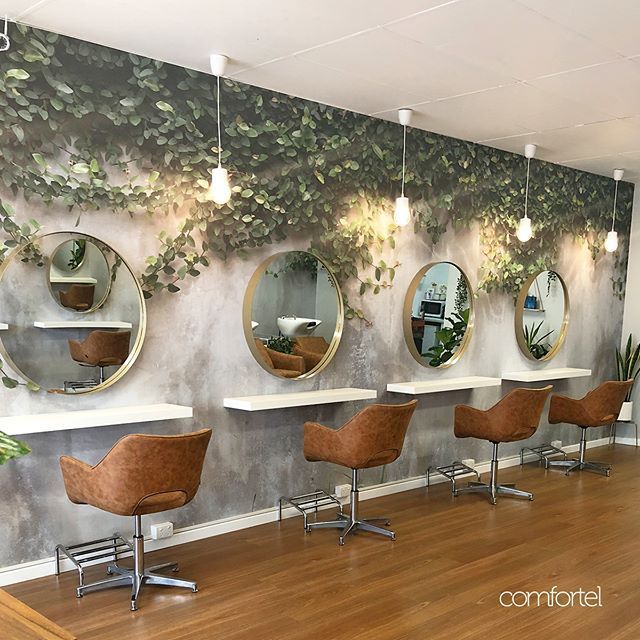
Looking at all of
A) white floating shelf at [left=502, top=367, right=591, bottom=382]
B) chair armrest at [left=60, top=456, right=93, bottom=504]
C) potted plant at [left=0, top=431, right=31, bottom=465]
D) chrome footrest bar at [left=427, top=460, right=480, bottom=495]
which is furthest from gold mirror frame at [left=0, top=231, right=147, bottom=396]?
white floating shelf at [left=502, top=367, right=591, bottom=382]

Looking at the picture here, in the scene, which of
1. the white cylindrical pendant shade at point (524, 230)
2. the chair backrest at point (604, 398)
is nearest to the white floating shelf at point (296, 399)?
the white cylindrical pendant shade at point (524, 230)

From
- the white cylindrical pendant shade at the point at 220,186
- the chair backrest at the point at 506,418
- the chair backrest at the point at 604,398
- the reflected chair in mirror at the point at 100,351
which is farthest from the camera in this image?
the chair backrest at the point at 604,398

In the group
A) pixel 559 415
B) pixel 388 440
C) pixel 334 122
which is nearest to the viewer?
pixel 388 440

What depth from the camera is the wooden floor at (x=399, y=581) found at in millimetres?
3385

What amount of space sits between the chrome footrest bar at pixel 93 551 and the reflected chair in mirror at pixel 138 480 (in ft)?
0.63

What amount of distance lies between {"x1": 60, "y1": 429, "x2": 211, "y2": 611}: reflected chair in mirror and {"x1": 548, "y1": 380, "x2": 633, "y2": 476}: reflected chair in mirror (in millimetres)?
3860

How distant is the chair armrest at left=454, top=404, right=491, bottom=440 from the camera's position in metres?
5.50

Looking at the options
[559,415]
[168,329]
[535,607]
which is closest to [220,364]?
[168,329]

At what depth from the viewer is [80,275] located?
3.90m

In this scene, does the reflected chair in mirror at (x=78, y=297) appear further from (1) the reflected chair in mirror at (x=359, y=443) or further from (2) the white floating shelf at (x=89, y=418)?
(1) the reflected chair in mirror at (x=359, y=443)

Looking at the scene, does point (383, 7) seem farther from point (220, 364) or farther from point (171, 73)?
point (220, 364)

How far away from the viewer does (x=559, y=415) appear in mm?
6516

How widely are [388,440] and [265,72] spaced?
2.26 m

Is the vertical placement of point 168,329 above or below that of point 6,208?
below
